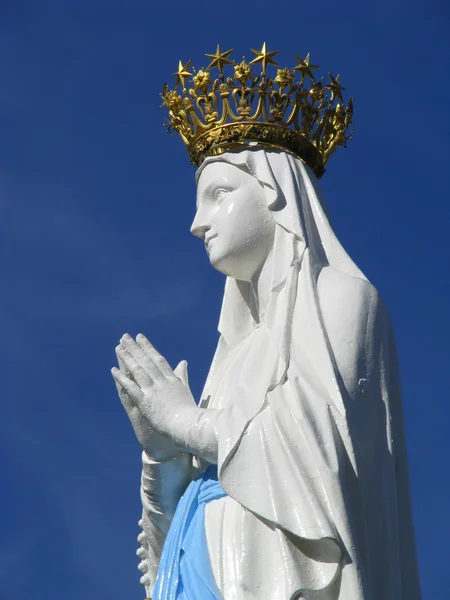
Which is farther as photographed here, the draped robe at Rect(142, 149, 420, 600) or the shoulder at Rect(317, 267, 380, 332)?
the shoulder at Rect(317, 267, 380, 332)

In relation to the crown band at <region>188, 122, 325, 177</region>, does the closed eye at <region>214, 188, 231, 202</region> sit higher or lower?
lower

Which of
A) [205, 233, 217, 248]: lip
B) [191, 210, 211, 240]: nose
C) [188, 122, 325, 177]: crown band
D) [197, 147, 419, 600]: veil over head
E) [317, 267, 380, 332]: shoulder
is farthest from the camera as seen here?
[188, 122, 325, 177]: crown band

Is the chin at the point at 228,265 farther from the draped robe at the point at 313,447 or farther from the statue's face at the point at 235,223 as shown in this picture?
the draped robe at the point at 313,447

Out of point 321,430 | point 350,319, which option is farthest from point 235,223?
point 321,430

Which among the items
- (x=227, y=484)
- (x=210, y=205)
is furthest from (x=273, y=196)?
(x=227, y=484)

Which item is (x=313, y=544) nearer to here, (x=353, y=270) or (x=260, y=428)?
(x=260, y=428)

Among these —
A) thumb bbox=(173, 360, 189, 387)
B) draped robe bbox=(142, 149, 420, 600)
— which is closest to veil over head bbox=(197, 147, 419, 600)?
draped robe bbox=(142, 149, 420, 600)

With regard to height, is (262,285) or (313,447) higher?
(262,285)

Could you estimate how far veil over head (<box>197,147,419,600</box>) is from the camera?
10742mm

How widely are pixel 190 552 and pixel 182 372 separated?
1.53m

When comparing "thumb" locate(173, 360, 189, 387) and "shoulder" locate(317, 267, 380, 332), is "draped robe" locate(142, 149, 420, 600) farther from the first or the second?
"thumb" locate(173, 360, 189, 387)

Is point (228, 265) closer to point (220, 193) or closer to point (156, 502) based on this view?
point (220, 193)

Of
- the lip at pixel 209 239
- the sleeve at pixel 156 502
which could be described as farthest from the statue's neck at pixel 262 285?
the sleeve at pixel 156 502

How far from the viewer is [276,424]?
36.4ft
